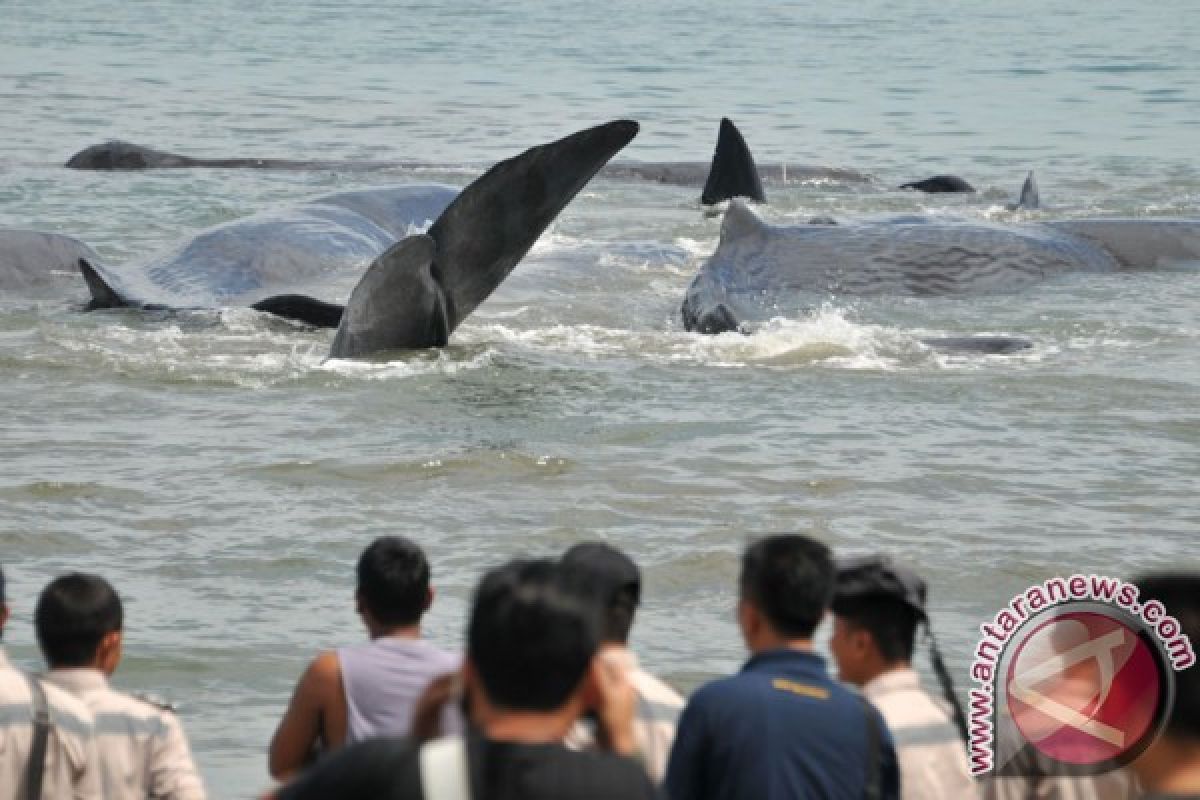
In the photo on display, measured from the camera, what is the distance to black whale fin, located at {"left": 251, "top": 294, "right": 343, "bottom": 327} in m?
12.2

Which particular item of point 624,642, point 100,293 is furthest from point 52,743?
point 100,293

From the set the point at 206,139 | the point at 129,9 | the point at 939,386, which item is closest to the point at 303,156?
the point at 206,139

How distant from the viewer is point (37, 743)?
491 cm

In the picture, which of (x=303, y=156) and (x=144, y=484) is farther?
(x=303, y=156)

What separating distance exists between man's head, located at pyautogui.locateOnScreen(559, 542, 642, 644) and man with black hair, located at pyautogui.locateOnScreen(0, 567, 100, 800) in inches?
40.9

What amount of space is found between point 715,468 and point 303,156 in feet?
53.1

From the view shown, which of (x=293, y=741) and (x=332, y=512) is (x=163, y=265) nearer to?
(x=332, y=512)

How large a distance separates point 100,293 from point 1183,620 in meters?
9.71

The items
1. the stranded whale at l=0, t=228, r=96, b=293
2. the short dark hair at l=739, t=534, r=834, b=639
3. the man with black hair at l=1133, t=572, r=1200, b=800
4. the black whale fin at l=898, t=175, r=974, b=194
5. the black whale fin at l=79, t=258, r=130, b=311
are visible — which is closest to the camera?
the man with black hair at l=1133, t=572, r=1200, b=800

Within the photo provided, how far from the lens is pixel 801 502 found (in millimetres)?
9836

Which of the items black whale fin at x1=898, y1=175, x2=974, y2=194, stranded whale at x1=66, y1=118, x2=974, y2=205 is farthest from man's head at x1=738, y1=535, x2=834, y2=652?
black whale fin at x1=898, y1=175, x2=974, y2=194

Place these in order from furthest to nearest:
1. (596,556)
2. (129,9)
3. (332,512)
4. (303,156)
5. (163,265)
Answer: (129,9)
(303,156)
(163,265)
(332,512)
(596,556)

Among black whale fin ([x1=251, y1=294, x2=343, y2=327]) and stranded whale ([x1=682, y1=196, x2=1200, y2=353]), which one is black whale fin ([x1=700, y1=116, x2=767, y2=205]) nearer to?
stranded whale ([x1=682, y1=196, x2=1200, y2=353])

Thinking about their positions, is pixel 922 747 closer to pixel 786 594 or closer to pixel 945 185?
pixel 786 594
